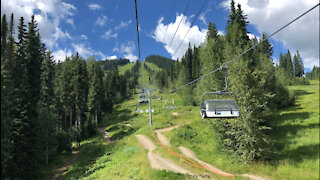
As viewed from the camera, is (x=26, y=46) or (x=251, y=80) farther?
(x=26, y=46)

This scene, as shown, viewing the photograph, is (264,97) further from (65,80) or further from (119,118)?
(119,118)

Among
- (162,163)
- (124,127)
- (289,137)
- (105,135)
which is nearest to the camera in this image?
(162,163)

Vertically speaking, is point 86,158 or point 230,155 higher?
point 230,155

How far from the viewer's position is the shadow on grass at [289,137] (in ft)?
57.9

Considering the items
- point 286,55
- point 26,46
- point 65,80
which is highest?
point 286,55

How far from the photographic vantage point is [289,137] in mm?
22625

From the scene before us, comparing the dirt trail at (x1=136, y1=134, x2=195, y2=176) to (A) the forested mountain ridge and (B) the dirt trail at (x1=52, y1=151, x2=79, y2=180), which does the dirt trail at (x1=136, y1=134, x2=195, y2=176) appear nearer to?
(A) the forested mountain ridge

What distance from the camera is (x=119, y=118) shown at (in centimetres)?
6309

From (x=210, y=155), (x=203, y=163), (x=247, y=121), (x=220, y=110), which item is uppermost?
(x=220, y=110)

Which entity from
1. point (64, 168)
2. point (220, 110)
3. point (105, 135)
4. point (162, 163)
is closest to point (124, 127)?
point (105, 135)

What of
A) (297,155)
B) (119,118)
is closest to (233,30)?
(297,155)

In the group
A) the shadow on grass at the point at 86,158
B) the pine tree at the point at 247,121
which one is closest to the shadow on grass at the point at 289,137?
the pine tree at the point at 247,121

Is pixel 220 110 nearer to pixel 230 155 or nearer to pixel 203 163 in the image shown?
pixel 230 155

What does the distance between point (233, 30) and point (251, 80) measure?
14.3 meters
